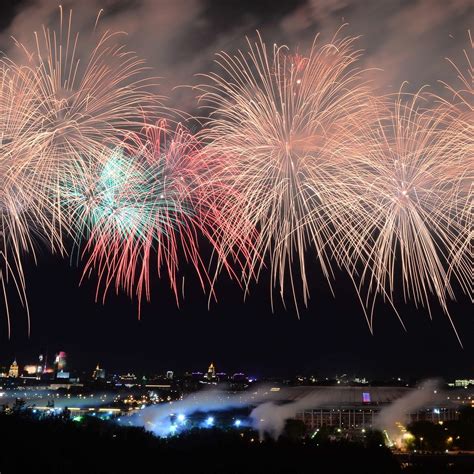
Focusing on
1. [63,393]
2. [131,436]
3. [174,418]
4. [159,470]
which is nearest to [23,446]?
[159,470]

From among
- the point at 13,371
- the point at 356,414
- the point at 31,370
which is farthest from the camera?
the point at 31,370

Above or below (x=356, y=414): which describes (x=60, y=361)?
above

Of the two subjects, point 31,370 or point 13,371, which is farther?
point 31,370

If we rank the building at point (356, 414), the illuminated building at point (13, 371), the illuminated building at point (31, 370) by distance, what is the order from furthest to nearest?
the illuminated building at point (31, 370)
the illuminated building at point (13, 371)
the building at point (356, 414)

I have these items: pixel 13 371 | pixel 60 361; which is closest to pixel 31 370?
pixel 13 371

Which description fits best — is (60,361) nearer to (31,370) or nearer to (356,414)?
(31,370)

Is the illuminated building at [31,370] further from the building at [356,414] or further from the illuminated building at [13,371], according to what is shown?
the building at [356,414]

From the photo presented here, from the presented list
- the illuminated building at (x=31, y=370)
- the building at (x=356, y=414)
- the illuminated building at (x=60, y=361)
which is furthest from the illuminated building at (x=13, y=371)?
the building at (x=356, y=414)

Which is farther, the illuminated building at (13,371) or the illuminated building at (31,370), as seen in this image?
the illuminated building at (31,370)

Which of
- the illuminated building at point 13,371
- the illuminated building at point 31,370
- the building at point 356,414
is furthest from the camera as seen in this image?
the illuminated building at point 31,370
